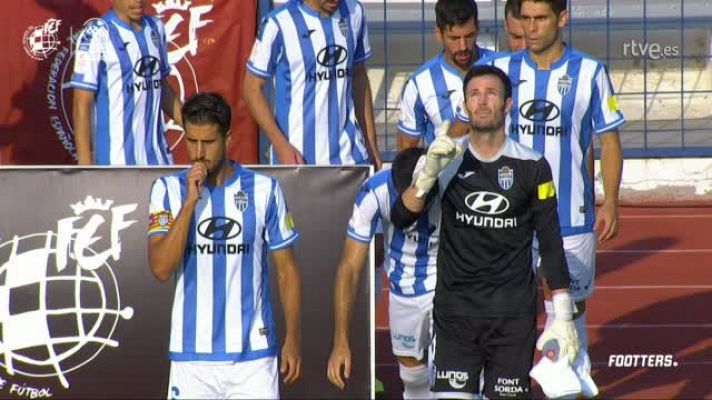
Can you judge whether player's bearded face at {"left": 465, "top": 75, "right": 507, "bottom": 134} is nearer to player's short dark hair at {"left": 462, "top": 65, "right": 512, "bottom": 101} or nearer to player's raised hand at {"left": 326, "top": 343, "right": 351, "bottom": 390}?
player's short dark hair at {"left": 462, "top": 65, "right": 512, "bottom": 101}

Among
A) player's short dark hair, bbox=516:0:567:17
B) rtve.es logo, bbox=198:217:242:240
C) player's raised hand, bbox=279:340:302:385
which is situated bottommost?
player's raised hand, bbox=279:340:302:385

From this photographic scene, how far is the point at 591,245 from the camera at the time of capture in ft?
26.4

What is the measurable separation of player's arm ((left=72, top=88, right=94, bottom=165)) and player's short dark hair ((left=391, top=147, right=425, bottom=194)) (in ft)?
7.67

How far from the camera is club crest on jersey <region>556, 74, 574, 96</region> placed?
25.7 ft

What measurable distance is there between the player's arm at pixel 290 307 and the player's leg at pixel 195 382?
274 mm

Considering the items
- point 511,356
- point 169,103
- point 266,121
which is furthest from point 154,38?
point 511,356

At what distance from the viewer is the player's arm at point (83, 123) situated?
8812 millimetres

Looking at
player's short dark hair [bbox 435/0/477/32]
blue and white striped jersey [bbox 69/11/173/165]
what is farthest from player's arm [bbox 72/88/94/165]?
player's short dark hair [bbox 435/0/477/32]

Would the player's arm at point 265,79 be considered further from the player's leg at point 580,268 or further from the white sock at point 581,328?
the white sock at point 581,328

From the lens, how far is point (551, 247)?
6648 mm

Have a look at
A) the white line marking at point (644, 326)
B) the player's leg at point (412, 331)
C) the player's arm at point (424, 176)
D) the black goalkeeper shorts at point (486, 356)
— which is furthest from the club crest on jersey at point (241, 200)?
the white line marking at point (644, 326)

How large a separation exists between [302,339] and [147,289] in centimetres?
76

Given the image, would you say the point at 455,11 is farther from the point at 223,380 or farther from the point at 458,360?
the point at 223,380

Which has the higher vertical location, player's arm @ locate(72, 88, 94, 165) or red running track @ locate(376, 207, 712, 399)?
player's arm @ locate(72, 88, 94, 165)
